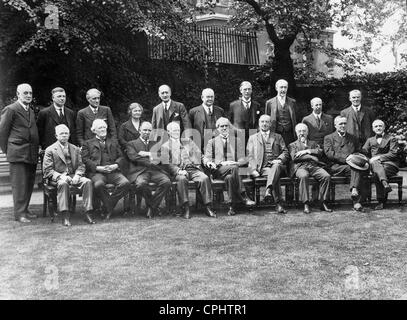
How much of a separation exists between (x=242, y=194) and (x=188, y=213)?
2.87 ft

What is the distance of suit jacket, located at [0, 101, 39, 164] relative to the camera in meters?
7.56

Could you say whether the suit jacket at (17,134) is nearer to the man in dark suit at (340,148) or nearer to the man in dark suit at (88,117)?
the man in dark suit at (88,117)

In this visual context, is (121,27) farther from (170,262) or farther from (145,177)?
(170,262)

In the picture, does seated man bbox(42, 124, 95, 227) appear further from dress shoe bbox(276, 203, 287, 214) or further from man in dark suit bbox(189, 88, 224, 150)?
dress shoe bbox(276, 203, 287, 214)

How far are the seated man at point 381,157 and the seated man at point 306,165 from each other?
0.76m

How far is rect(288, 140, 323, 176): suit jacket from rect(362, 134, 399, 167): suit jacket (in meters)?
0.79

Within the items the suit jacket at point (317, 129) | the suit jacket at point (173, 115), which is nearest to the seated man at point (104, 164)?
the suit jacket at point (173, 115)

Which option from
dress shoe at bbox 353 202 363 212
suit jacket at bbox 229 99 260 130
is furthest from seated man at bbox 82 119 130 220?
dress shoe at bbox 353 202 363 212

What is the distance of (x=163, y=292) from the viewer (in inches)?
181

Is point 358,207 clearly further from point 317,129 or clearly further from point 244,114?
point 244,114

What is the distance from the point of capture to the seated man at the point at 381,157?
830cm

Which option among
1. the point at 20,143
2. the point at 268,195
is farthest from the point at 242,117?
the point at 20,143

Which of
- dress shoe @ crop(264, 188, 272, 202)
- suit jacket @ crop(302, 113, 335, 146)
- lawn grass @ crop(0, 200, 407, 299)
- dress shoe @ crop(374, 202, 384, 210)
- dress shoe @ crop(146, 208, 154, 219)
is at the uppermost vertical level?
suit jacket @ crop(302, 113, 335, 146)
